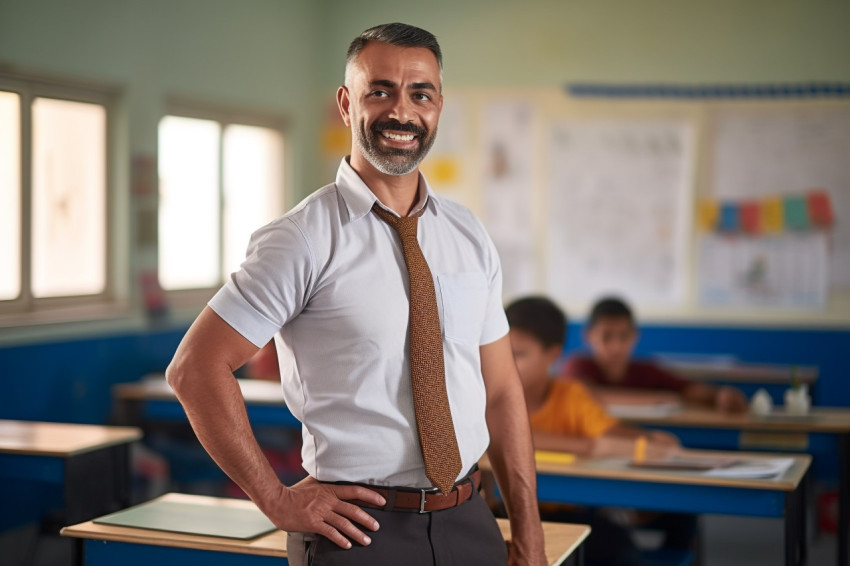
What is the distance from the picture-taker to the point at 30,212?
4641 mm

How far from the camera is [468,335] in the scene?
174 cm

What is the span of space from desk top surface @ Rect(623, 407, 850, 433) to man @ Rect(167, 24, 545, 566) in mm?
2247

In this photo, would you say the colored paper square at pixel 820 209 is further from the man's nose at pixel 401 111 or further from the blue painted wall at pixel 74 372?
the man's nose at pixel 401 111

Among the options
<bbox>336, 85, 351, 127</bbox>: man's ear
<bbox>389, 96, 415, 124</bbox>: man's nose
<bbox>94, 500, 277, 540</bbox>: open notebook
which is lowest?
<bbox>94, 500, 277, 540</bbox>: open notebook

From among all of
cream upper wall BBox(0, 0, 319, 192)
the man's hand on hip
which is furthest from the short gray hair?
cream upper wall BBox(0, 0, 319, 192)

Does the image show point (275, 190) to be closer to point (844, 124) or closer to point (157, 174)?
point (157, 174)

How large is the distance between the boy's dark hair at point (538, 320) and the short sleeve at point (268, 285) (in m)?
1.60

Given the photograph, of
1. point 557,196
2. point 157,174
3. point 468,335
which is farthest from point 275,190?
point 468,335

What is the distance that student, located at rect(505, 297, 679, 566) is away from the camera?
3064 millimetres

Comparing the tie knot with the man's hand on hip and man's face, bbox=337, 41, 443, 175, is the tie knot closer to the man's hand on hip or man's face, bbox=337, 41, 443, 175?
man's face, bbox=337, 41, 443, 175

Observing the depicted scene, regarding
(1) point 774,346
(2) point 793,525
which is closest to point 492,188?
(1) point 774,346

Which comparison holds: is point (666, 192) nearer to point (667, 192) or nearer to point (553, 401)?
point (667, 192)

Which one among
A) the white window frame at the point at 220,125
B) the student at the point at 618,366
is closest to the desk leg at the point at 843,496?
the student at the point at 618,366

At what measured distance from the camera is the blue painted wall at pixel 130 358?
4.49 meters
